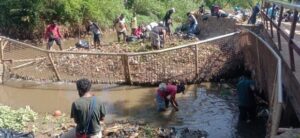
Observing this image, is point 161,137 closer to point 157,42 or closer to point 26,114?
point 26,114

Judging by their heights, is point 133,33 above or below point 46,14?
below

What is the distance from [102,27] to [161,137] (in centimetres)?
1586

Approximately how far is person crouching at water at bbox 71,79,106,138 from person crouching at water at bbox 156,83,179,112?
4964mm

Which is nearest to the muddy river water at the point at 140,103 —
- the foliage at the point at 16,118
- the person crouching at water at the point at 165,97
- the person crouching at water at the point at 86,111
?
the person crouching at water at the point at 165,97

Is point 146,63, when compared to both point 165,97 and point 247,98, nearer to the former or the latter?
point 165,97

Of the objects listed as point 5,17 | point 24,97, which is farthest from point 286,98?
point 5,17

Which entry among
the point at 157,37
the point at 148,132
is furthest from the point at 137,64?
the point at 148,132

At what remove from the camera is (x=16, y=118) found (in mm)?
9922

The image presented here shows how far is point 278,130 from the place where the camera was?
583cm

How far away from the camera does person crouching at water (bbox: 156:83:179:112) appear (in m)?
11.0

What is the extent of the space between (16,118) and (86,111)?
4551 millimetres

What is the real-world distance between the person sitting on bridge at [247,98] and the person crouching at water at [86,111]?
4554 millimetres

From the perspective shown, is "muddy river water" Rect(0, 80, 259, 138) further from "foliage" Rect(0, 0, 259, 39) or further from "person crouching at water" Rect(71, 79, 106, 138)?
"foliage" Rect(0, 0, 259, 39)

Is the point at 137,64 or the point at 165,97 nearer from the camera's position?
the point at 165,97
